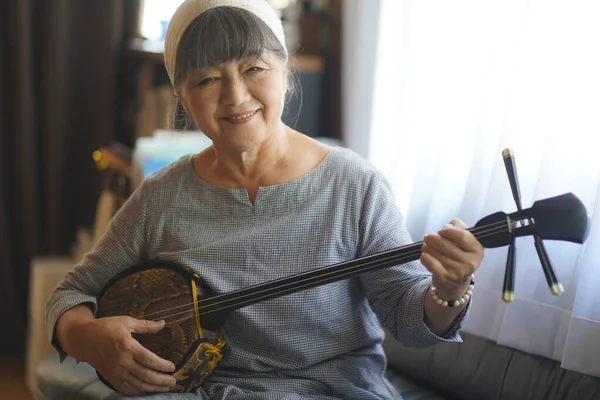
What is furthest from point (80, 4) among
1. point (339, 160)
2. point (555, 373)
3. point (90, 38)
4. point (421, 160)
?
point (555, 373)

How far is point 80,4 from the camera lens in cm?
269

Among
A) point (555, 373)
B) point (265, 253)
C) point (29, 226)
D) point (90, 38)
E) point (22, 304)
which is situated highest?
point (90, 38)

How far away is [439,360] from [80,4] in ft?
6.07

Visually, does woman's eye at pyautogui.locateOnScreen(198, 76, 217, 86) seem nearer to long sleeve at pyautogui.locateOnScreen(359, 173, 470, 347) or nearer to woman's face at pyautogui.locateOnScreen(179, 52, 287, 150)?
woman's face at pyautogui.locateOnScreen(179, 52, 287, 150)

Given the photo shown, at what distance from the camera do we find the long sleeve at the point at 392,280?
1218 mm

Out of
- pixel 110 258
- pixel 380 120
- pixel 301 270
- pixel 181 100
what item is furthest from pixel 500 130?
pixel 110 258

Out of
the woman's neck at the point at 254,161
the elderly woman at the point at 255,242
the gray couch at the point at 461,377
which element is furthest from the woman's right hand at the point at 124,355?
the woman's neck at the point at 254,161

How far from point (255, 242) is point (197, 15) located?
41 centimetres

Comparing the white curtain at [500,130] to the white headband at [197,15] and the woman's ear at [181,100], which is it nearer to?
the white headband at [197,15]

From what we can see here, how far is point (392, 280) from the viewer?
129cm

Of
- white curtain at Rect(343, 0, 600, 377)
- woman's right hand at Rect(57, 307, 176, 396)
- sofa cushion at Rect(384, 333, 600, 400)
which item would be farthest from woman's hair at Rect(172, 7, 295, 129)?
sofa cushion at Rect(384, 333, 600, 400)

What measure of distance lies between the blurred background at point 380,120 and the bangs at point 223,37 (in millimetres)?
272

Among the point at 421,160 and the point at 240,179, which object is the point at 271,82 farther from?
the point at 421,160

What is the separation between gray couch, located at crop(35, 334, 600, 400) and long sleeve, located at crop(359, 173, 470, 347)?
353 millimetres
